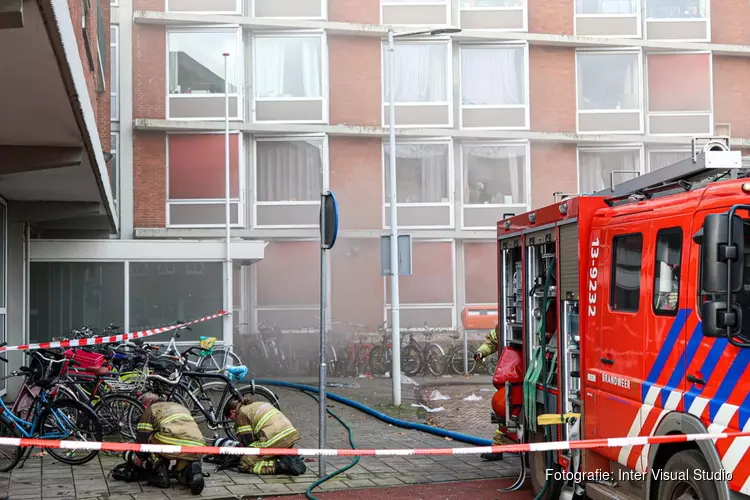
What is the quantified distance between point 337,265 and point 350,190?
7.01 feet

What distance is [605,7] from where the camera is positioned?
2630 centimetres

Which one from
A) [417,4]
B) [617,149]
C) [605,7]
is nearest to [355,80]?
[417,4]

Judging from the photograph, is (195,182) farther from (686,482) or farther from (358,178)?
(686,482)

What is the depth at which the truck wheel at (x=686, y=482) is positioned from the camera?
→ 5.17 metres

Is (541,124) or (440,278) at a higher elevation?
(541,124)

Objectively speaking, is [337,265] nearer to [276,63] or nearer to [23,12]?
[276,63]

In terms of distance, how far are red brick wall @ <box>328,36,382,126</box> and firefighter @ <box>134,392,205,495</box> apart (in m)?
16.9

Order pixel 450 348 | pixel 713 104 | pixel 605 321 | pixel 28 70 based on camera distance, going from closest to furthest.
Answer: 1. pixel 28 70
2. pixel 605 321
3. pixel 450 348
4. pixel 713 104

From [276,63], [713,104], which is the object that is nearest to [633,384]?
[276,63]

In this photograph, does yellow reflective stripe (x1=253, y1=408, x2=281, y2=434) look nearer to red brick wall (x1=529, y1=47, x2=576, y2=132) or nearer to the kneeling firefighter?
the kneeling firefighter

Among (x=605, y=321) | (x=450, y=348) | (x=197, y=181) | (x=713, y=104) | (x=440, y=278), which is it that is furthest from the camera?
(x=713, y=104)

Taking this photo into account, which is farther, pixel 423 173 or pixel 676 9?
pixel 676 9

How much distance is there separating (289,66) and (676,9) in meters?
11.7

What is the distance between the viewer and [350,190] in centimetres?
2484
